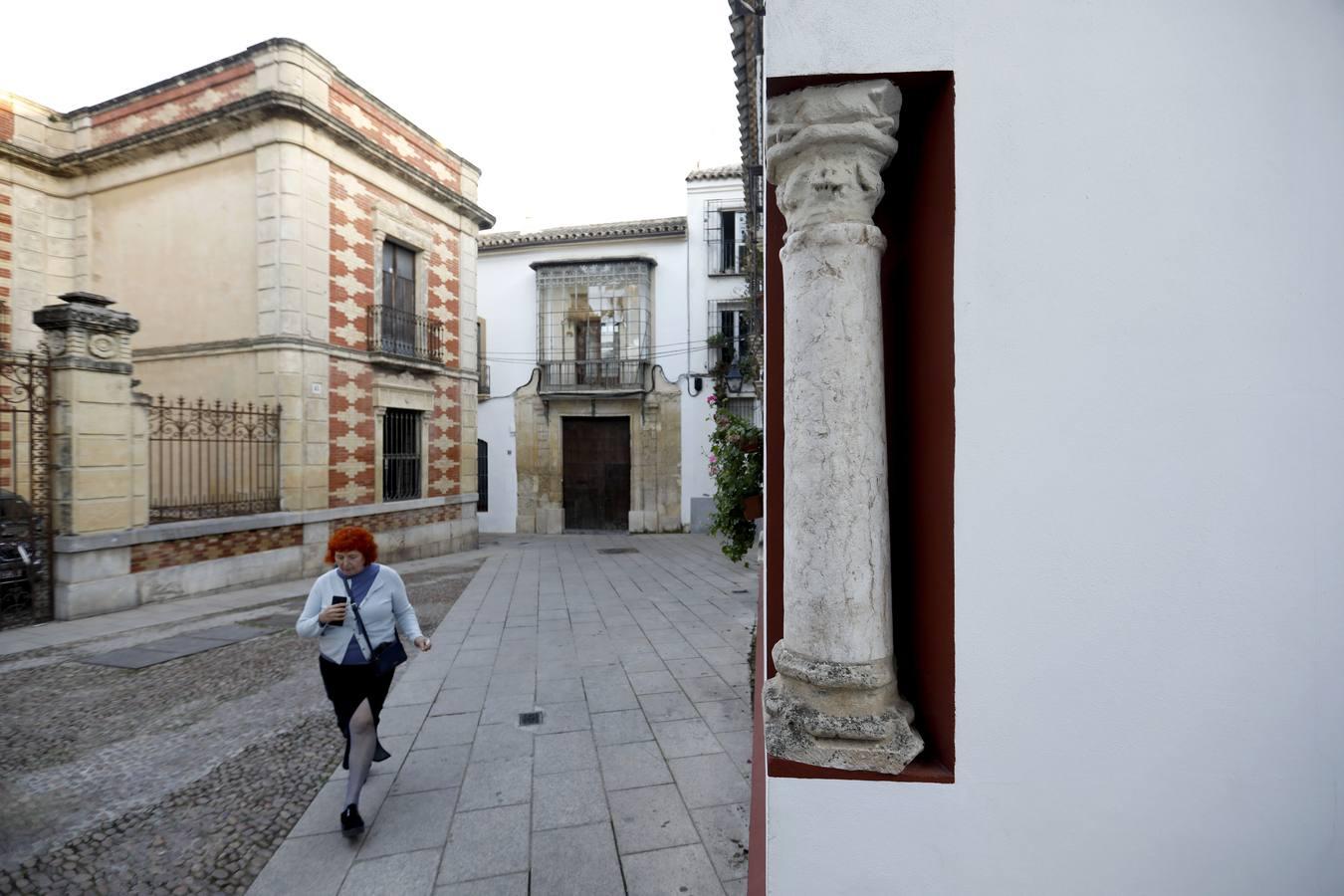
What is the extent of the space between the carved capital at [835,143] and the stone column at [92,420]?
799cm

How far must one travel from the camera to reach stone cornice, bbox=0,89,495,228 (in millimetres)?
8758

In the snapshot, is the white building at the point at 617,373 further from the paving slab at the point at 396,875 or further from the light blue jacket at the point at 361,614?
the paving slab at the point at 396,875

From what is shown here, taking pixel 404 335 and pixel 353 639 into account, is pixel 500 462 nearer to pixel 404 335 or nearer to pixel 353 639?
pixel 404 335

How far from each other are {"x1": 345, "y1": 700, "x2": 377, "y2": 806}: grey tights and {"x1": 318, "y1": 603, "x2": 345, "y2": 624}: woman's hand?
1.34 feet

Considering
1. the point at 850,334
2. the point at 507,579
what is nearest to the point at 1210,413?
the point at 850,334

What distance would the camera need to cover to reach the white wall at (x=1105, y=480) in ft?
4.85

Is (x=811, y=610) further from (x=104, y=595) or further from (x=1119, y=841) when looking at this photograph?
(x=104, y=595)

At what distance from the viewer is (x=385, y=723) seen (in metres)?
3.76

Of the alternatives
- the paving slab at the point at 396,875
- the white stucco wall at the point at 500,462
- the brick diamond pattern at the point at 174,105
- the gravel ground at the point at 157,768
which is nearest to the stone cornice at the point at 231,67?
the brick diamond pattern at the point at 174,105

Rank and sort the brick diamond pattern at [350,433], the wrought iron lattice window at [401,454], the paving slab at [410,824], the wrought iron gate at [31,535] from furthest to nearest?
the wrought iron lattice window at [401,454]
the brick diamond pattern at [350,433]
the wrought iron gate at [31,535]
the paving slab at [410,824]

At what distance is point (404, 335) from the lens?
11.1 m

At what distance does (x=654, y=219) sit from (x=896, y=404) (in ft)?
53.7

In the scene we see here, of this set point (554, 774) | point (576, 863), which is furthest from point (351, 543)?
point (576, 863)

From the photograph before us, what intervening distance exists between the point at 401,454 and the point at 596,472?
6.02 m
